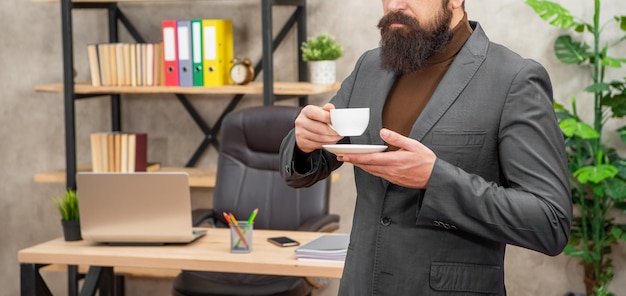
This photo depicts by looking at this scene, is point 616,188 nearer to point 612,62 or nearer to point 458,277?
point 612,62

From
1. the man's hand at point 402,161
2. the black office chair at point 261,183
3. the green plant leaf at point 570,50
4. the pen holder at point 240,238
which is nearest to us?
the man's hand at point 402,161

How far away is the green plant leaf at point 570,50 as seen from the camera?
3805 mm

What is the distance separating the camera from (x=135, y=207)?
2840 mm

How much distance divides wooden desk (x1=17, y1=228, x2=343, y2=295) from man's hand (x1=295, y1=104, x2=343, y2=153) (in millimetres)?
1014

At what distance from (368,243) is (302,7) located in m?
2.64

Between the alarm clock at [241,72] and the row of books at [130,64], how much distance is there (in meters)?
0.39

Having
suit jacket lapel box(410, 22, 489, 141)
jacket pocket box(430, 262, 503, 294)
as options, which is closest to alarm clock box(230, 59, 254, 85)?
suit jacket lapel box(410, 22, 489, 141)

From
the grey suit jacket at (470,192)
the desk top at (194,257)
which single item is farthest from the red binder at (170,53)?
the grey suit jacket at (470,192)

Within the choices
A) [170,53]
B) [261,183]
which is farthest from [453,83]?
[170,53]

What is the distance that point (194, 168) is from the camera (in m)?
4.46

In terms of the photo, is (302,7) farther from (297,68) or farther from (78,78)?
(78,78)

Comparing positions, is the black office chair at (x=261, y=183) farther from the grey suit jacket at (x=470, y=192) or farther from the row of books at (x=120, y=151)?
the grey suit jacket at (x=470, y=192)

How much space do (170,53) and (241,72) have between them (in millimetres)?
352

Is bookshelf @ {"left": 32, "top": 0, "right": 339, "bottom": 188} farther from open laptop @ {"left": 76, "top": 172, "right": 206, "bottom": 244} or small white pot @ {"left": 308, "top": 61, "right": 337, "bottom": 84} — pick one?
open laptop @ {"left": 76, "top": 172, "right": 206, "bottom": 244}
